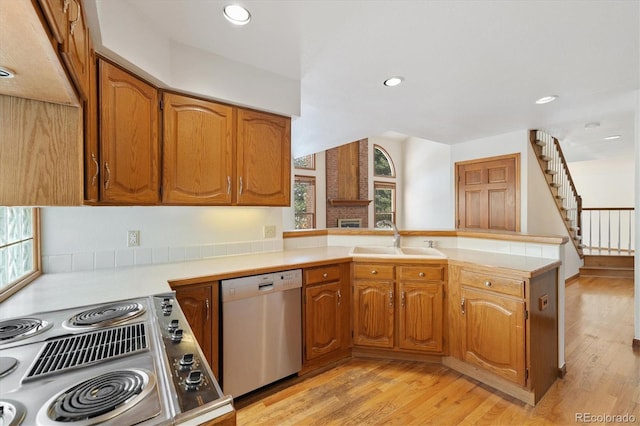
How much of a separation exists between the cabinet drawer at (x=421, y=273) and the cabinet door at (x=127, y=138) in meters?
1.94

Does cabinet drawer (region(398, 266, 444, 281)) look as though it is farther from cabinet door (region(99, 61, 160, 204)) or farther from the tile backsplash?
cabinet door (region(99, 61, 160, 204))

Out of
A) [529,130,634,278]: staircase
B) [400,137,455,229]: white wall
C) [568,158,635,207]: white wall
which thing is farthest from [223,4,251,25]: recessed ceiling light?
[568,158,635,207]: white wall

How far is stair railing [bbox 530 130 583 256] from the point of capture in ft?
13.3

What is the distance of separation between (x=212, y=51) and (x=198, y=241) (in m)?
1.43

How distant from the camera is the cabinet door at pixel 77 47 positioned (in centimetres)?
91

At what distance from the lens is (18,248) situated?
1.54 metres

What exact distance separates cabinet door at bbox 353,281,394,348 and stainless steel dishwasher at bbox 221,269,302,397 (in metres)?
0.56

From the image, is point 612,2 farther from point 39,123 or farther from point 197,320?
point 197,320

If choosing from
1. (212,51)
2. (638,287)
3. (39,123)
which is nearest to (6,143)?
(39,123)

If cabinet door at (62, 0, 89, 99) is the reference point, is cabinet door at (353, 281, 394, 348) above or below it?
below

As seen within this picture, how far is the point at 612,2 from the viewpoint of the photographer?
4.90 feet

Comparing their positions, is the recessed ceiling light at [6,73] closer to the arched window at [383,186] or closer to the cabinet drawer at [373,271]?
the cabinet drawer at [373,271]

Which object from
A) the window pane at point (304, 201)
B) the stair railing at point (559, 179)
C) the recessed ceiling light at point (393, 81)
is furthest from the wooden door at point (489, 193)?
the window pane at point (304, 201)

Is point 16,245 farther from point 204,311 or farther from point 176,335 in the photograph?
point 176,335
